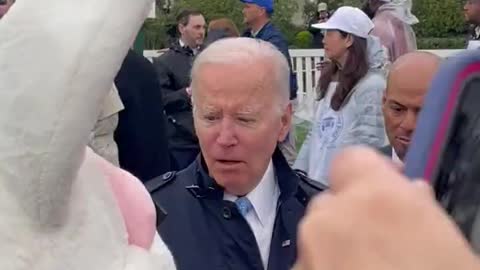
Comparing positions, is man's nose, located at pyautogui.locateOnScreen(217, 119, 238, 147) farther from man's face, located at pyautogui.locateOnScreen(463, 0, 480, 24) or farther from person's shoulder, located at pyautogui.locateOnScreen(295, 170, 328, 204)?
man's face, located at pyautogui.locateOnScreen(463, 0, 480, 24)

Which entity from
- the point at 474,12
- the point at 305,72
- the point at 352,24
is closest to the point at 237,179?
the point at 352,24

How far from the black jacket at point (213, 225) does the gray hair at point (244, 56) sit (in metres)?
0.28

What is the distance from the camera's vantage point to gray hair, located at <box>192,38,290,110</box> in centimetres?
310

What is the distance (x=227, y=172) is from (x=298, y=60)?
9.47 metres

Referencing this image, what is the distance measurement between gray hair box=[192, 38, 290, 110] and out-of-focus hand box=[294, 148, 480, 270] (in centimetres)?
230

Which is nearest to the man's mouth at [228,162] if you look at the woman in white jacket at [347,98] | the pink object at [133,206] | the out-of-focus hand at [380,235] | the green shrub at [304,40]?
the pink object at [133,206]

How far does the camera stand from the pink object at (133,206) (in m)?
2.22

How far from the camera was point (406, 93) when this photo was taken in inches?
136

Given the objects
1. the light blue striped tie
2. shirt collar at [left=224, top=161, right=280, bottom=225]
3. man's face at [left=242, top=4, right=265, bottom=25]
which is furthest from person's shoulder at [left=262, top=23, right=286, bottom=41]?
the light blue striped tie

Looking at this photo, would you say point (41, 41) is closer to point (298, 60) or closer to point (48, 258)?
point (48, 258)

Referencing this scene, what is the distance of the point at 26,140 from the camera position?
6.27 feet

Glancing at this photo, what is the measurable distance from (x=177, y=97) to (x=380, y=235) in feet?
20.1

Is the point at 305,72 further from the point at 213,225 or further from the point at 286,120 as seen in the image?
the point at 213,225

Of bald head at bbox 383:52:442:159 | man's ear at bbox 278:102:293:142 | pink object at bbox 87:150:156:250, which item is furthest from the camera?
bald head at bbox 383:52:442:159
